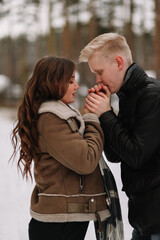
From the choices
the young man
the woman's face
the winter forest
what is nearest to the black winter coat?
the young man

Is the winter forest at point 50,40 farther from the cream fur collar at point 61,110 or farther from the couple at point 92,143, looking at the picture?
the cream fur collar at point 61,110

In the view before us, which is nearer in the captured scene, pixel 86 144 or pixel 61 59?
pixel 86 144

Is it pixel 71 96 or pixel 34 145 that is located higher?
pixel 71 96

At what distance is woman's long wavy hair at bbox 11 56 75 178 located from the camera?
191cm

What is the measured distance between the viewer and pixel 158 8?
8.92 metres

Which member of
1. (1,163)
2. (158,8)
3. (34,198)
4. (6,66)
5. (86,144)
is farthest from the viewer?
(6,66)

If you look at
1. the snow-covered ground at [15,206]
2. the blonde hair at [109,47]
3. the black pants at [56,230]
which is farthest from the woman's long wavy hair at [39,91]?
the snow-covered ground at [15,206]

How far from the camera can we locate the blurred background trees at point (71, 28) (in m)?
14.3

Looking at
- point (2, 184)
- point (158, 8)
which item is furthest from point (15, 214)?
point (158, 8)

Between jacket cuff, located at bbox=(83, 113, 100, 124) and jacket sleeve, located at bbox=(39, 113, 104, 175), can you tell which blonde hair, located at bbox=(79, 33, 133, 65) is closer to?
jacket cuff, located at bbox=(83, 113, 100, 124)

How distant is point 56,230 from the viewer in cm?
193

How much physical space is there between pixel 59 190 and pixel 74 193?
9 cm

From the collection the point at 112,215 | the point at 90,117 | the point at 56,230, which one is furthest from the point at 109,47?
the point at 56,230

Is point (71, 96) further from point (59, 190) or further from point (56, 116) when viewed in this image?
point (59, 190)
